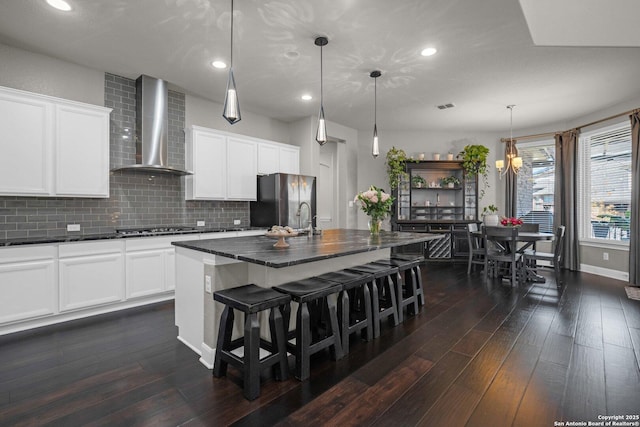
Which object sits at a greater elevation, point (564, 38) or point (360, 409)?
point (564, 38)

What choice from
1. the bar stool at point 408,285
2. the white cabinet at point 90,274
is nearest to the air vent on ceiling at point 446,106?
the bar stool at point 408,285

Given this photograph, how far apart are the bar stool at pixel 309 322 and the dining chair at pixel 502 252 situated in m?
3.46

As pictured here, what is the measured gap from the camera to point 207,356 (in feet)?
7.54

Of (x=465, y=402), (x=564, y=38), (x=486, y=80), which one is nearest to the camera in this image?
(x=465, y=402)

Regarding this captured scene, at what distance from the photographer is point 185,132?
4.63 metres

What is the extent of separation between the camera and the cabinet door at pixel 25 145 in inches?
119

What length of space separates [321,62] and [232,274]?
2587 millimetres

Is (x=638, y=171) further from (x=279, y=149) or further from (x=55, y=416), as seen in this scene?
(x=55, y=416)

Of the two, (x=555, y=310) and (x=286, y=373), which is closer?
(x=286, y=373)

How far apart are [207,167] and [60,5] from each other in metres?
2.30

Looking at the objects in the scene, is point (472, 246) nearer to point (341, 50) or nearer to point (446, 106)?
point (446, 106)

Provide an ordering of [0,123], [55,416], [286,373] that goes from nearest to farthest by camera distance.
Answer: [55,416], [286,373], [0,123]

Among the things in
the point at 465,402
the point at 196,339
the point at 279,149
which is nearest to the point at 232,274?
the point at 196,339

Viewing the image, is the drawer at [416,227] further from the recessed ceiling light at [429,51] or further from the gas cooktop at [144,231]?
the gas cooktop at [144,231]
